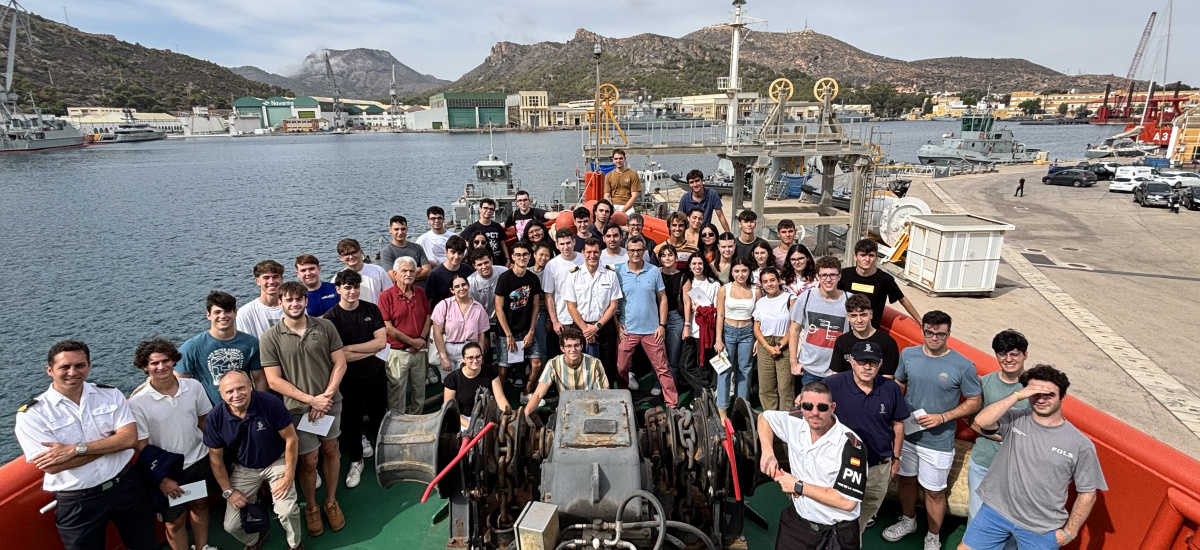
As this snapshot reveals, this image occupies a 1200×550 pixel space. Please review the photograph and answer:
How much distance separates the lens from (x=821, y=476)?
3.14 metres

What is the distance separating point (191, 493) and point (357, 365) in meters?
1.47

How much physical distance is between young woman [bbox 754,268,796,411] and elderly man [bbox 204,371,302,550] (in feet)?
12.7

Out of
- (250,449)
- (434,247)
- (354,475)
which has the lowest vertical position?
(354,475)

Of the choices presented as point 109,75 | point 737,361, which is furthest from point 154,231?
point 109,75

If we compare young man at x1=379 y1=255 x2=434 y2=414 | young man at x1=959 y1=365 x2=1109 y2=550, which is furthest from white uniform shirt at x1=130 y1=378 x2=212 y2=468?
young man at x1=959 y1=365 x2=1109 y2=550

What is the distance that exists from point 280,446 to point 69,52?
217694 mm

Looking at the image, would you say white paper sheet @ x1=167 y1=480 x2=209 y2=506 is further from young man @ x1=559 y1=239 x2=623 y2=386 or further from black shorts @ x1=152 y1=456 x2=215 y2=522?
young man @ x1=559 y1=239 x2=623 y2=386

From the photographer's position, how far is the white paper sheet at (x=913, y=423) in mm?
3805

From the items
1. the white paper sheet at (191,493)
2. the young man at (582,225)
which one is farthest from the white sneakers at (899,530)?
the white paper sheet at (191,493)

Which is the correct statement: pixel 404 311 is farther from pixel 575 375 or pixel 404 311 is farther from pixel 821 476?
pixel 821 476

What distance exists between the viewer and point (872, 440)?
3.70 m

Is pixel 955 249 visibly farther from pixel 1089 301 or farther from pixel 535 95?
pixel 535 95

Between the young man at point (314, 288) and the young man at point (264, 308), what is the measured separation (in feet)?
0.80

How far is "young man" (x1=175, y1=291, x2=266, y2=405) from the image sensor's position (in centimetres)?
404
